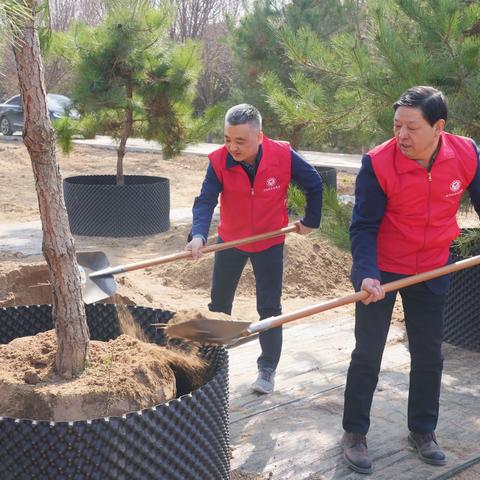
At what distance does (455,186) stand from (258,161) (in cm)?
106

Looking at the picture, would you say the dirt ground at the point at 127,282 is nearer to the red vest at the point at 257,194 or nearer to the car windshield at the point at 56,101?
the red vest at the point at 257,194

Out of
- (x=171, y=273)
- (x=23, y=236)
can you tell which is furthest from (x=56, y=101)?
(x=171, y=273)

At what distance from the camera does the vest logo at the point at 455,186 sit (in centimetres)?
287

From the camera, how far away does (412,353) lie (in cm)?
311

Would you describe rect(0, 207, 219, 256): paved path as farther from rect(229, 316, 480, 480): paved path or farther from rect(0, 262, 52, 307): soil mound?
rect(229, 316, 480, 480): paved path

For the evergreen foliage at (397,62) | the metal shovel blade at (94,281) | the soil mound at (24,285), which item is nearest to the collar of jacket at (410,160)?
the evergreen foliage at (397,62)

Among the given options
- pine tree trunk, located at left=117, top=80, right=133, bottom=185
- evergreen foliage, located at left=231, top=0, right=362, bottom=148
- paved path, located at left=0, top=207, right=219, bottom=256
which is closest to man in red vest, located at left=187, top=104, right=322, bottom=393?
paved path, located at left=0, top=207, right=219, bottom=256

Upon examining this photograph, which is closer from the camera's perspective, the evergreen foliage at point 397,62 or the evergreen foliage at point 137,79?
the evergreen foliage at point 397,62

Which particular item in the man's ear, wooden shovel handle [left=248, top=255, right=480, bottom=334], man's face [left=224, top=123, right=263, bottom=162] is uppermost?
the man's ear

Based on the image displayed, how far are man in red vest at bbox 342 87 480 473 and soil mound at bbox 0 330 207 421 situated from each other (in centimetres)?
68

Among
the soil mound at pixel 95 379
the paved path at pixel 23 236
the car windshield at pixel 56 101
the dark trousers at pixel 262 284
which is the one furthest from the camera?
the car windshield at pixel 56 101

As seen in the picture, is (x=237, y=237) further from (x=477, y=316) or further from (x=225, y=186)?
(x=477, y=316)

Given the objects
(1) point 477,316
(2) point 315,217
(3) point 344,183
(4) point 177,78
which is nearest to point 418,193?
(2) point 315,217

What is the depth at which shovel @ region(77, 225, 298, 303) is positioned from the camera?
11.8ft
